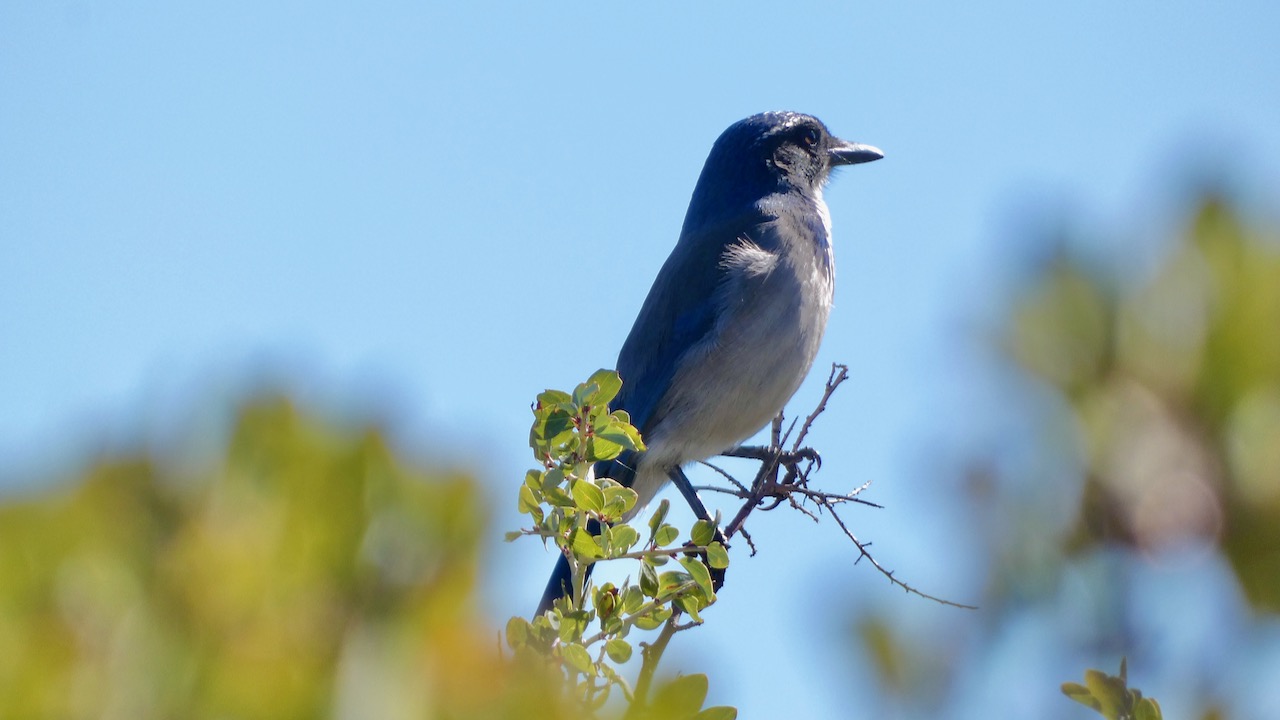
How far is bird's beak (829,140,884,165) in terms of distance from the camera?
731cm

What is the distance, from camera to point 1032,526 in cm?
222

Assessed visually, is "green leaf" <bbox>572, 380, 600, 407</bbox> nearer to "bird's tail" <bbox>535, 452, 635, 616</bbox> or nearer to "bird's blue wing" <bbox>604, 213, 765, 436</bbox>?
"bird's tail" <bbox>535, 452, 635, 616</bbox>

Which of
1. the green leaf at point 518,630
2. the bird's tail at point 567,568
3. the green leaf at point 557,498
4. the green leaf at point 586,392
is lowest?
the bird's tail at point 567,568

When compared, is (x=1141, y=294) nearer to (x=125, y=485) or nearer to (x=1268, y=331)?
(x=1268, y=331)

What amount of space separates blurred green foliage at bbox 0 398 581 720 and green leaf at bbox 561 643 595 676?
1095 millimetres

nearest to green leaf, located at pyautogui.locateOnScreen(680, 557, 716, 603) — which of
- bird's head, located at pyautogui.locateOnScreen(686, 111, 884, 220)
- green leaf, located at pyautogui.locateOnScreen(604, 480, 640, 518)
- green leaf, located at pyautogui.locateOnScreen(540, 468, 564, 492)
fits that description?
green leaf, located at pyautogui.locateOnScreen(604, 480, 640, 518)

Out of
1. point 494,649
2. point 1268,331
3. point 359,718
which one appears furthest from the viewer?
point 1268,331

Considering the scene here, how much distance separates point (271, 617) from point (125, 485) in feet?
0.78

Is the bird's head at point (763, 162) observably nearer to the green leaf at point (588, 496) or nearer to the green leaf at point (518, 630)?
the green leaf at point (588, 496)

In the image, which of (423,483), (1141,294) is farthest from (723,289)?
(423,483)

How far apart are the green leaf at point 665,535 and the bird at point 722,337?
2347 mm

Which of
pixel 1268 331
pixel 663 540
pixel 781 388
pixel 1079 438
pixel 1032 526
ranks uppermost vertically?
pixel 1268 331

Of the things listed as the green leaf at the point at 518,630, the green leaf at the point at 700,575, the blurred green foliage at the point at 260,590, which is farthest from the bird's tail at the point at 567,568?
the blurred green foliage at the point at 260,590

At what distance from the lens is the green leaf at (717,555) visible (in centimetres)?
304
